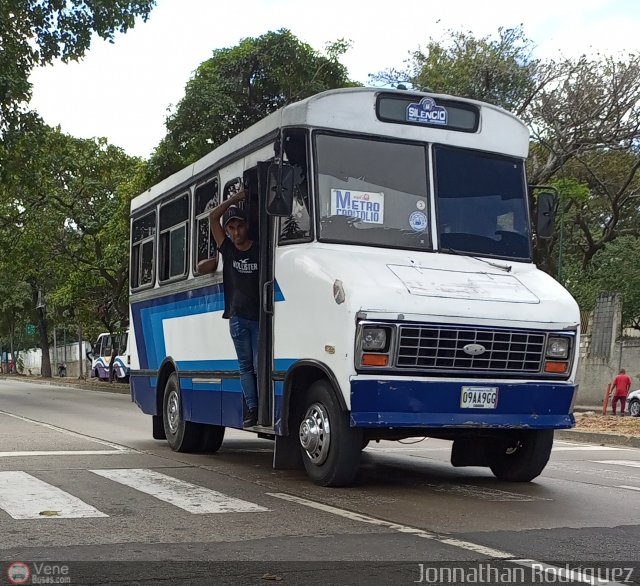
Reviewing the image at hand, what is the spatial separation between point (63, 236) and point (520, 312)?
35.5m

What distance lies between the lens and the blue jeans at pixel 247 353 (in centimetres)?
993

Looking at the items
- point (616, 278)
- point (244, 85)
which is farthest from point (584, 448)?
point (616, 278)

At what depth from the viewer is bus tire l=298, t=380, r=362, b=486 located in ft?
27.9

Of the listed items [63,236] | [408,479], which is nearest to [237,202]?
[408,479]

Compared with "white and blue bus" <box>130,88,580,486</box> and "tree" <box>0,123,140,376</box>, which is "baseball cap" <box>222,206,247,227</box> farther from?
"tree" <box>0,123,140,376</box>

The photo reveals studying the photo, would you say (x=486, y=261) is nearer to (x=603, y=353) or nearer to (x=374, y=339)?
(x=374, y=339)

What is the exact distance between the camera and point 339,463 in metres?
8.57

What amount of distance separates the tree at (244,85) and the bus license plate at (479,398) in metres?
21.9

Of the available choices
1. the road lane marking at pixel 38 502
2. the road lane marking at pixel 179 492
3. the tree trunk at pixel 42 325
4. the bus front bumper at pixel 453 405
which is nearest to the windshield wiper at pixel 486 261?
the bus front bumper at pixel 453 405

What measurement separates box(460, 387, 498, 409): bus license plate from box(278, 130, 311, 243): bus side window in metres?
1.86

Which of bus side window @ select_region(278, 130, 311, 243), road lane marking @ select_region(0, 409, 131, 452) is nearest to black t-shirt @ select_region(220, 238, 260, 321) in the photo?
bus side window @ select_region(278, 130, 311, 243)

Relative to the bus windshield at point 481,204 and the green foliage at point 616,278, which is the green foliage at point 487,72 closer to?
the green foliage at point 616,278

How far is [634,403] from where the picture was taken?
3000cm

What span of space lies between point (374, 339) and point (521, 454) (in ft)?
7.73
